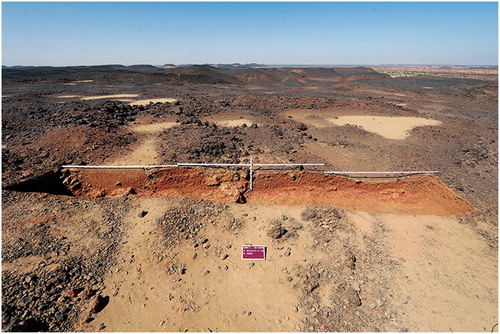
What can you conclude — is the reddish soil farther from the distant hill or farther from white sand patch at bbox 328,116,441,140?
the distant hill

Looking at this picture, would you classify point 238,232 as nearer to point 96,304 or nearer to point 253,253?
point 253,253

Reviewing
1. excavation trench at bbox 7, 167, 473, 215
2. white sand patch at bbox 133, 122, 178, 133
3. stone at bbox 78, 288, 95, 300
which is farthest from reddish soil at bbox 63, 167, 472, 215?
white sand patch at bbox 133, 122, 178, 133

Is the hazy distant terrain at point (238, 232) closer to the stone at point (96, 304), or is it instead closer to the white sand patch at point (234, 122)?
the stone at point (96, 304)

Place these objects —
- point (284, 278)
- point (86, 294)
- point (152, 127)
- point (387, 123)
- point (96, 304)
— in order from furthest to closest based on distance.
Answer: point (387, 123) < point (152, 127) < point (284, 278) < point (86, 294) < point (96, 304)

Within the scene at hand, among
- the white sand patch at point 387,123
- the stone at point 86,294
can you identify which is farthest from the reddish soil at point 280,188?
the white sand patch at point 387,123

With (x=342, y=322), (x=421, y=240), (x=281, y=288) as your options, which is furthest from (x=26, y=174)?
(x=421, y=240)

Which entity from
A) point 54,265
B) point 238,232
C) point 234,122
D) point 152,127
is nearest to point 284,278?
point 238,232
